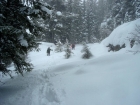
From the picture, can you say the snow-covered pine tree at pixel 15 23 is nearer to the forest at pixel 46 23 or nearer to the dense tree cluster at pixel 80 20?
the forest at pixel 46 23

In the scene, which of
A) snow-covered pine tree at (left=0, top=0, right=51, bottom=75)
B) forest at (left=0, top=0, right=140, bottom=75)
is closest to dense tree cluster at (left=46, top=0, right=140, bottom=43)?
forest at (left=0, top=0, right=140, bottom=75)

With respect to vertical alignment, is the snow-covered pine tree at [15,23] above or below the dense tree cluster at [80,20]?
below

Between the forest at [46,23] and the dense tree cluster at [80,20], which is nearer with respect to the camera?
the forest at [46,23]

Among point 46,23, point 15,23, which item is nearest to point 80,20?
point 46,23

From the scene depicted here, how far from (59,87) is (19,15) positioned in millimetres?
4258

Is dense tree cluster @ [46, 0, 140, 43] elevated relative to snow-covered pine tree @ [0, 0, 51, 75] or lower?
elevated

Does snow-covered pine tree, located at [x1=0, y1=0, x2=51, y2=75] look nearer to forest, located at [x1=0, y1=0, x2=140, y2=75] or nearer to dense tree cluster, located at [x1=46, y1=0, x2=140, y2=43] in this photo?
forest, located at [x1=0, y1=0, x2=140, y2=75]

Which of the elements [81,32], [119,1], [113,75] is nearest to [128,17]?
[119,1]

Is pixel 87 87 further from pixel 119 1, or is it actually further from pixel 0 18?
pixel 119 1

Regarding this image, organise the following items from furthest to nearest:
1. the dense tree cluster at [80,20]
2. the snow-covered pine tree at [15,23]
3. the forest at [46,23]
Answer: the dense tree cluster at [80,20] < the forest at [46,23] < the snow-covered pine tree at [15,23]

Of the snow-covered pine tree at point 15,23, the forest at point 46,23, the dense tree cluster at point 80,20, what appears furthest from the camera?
the dense tree cluster at point 80,20

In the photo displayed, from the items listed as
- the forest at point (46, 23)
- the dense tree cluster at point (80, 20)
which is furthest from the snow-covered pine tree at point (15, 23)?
the dense tree cluster at point (80, 20)

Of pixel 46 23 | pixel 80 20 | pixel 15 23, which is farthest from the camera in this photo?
pixel 80 20

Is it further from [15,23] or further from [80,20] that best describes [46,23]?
[15,23]
